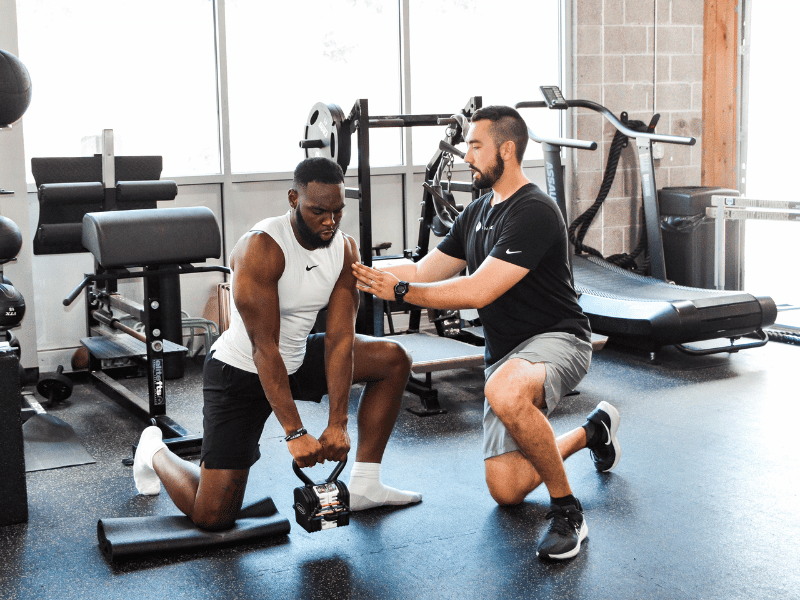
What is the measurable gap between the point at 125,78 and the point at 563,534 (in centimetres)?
411

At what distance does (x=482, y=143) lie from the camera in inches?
115

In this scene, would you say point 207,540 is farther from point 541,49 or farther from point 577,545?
point 541,49

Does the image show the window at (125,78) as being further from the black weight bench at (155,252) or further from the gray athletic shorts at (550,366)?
the gray athletic shorts at (550,366)

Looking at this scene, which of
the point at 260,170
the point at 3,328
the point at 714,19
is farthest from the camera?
the point at 714,19

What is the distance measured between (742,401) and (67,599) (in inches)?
129

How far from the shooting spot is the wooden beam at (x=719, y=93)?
6.85m

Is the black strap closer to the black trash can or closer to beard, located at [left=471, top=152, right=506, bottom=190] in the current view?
the black trash can

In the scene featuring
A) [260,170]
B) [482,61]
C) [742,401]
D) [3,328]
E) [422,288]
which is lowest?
[742,401]

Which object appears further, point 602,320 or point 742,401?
point 602,320

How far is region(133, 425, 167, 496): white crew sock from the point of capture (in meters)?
3.07

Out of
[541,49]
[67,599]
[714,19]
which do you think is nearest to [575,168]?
[541,49]

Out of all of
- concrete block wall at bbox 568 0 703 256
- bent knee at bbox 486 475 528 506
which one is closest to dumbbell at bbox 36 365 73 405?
bent knee at bbox 486 475 528 506

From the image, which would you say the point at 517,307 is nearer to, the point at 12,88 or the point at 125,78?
the point at 12,88

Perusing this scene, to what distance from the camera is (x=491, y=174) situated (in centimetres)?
296
